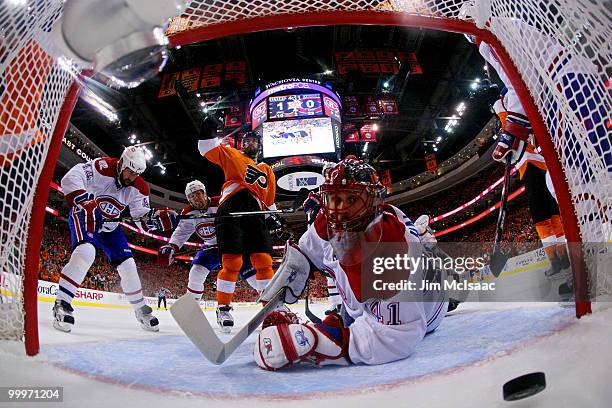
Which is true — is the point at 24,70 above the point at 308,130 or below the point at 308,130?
below

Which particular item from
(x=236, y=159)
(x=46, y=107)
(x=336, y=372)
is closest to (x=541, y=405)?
(x=336, y=372)

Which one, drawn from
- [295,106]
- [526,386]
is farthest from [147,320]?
[295,106]

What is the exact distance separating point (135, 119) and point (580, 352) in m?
13.2

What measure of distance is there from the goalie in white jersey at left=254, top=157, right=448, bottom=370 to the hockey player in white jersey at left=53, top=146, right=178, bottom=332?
1863mm

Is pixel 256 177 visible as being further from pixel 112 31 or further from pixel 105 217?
pixel 112 31

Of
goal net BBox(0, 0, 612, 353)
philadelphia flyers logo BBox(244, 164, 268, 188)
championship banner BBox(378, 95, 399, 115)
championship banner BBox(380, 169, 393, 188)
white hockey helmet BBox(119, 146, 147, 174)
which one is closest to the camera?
goal net BBox(0, 0, 612, 353)

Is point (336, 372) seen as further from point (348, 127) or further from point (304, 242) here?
point (348, 127)

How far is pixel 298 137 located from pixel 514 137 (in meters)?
6.14

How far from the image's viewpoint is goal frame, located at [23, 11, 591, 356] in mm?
1286

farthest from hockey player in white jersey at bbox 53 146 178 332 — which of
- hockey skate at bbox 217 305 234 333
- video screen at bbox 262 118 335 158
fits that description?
video screen at bbox 262 118 335 158

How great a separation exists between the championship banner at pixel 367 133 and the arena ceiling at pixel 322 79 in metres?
0.81

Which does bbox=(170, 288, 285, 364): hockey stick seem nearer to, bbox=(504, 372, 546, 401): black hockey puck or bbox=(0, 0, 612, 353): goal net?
bbox=(0, 0, 612, 353): goal net

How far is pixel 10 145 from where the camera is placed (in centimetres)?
127

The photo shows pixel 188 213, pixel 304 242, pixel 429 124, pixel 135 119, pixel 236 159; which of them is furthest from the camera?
pixel 429 124
